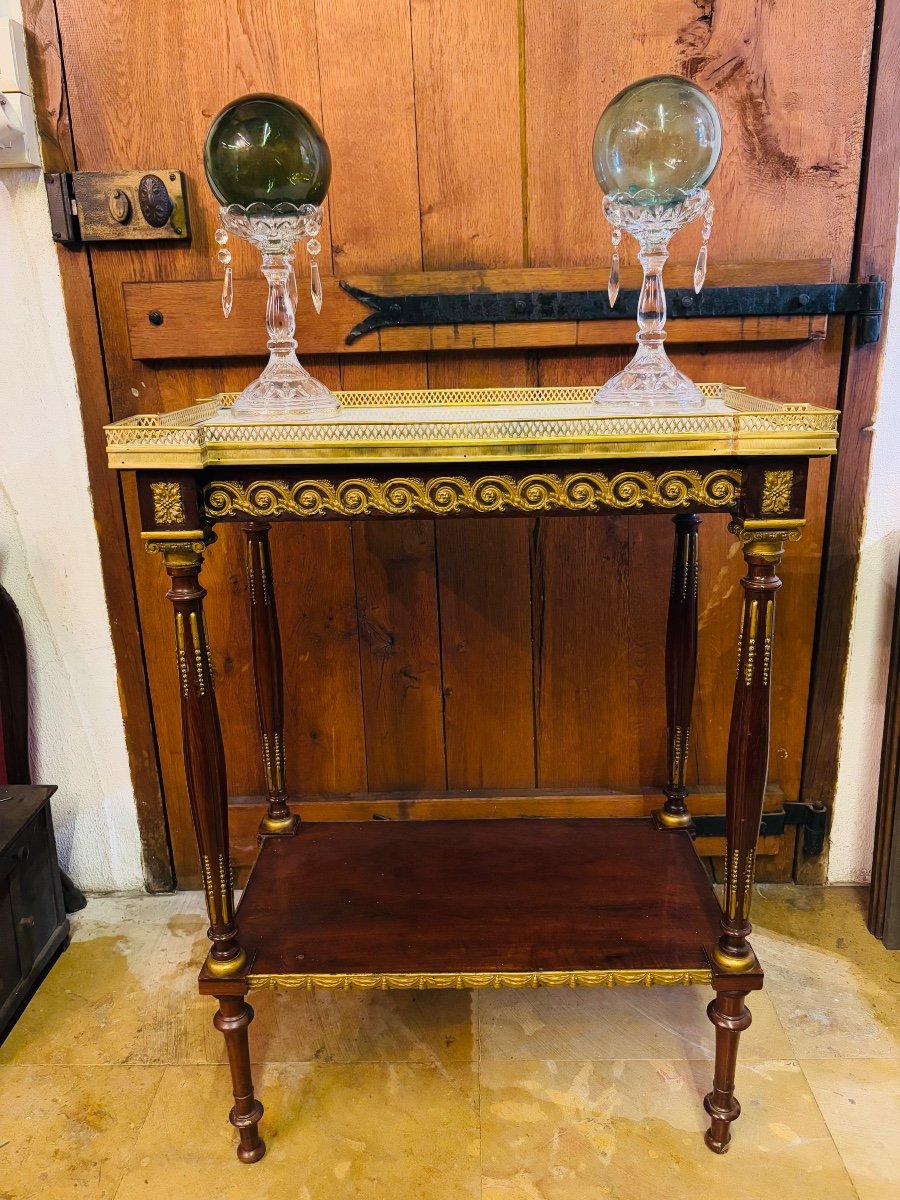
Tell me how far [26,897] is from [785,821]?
137 centimetres

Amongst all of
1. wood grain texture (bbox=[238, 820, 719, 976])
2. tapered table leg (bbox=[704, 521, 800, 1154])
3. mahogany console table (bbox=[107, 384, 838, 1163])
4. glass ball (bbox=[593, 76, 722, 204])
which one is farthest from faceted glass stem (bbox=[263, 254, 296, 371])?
wood grain texture (bbox=[238, 820, 719, 976])

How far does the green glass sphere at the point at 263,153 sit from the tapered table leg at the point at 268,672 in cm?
48

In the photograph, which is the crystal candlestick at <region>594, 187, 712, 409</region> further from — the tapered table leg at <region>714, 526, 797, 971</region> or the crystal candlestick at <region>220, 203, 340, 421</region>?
the crystal candlestick at <region>220, 203, 340, 421</region>

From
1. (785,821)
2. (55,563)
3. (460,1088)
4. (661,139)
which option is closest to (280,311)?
(661,139)

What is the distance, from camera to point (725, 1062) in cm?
114

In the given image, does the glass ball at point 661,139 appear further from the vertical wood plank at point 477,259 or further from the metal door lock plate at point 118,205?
the metal door lock plate at point 118,205

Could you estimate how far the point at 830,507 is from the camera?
4.92ft

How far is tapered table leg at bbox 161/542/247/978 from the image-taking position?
102 cm

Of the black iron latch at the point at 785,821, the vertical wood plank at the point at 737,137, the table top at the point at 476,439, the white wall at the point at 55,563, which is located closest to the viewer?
the table top at the point at 476,439

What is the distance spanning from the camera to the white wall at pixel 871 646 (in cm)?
146

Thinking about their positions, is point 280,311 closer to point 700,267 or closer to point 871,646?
point 700,267

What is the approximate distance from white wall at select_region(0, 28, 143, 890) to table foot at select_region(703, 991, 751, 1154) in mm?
1127

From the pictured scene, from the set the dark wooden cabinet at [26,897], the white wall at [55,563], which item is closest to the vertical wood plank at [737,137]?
the white wall at [55,563]

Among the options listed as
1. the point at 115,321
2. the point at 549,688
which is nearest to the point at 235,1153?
the point at 549,688
